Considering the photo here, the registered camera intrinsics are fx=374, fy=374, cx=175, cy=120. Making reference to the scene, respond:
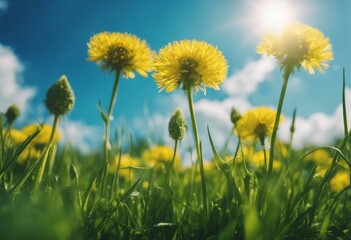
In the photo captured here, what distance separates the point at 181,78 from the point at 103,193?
993 mm

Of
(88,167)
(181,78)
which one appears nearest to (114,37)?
(181,78)

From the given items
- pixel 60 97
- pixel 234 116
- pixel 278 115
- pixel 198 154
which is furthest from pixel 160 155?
pixel 278 115

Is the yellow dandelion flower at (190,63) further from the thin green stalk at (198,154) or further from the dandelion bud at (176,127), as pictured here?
the dandelion bud at (176,127)

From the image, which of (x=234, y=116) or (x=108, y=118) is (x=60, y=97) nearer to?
(x=108, y=118)

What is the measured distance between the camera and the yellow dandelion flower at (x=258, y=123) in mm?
3348

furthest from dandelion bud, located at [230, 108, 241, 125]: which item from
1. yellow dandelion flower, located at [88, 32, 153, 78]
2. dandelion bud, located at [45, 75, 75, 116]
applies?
dandelion bud, located at [45, 75, 75, 116]

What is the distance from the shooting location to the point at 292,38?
2303 millimetres

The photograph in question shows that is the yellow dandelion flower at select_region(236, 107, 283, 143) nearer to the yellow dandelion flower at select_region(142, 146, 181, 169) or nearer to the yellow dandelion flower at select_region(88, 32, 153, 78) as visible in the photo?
the yellow dandelion flower at select_region(88, 32, 153, 78)

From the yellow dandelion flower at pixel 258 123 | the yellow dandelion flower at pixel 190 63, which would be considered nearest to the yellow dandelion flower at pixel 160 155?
the yellow dandelion flower at pixel 258 123

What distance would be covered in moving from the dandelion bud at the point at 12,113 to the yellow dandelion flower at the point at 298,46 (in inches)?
109

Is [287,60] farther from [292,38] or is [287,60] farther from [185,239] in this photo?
[185,239]

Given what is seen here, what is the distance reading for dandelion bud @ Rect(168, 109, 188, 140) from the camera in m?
3.02

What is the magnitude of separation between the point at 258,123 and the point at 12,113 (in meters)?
2.59

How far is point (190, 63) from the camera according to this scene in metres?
2.45
